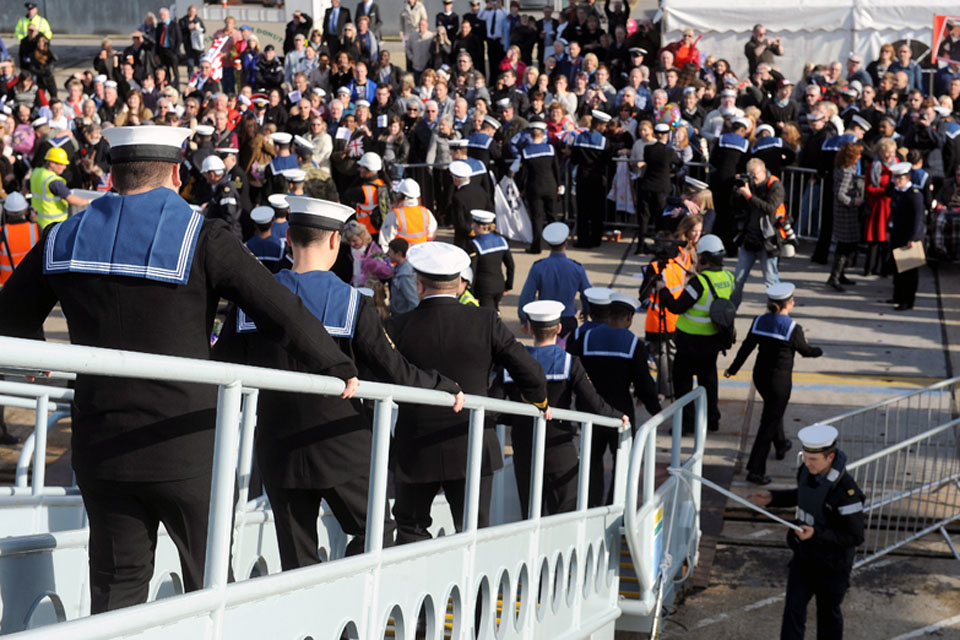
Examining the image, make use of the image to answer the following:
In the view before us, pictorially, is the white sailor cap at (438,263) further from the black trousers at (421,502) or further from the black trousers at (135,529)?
the black trousers at (135,529)

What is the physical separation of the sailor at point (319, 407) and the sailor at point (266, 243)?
6516 mm

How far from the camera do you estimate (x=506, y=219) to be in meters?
16.2

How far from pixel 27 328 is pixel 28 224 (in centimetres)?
863

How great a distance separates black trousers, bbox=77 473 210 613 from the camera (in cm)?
351

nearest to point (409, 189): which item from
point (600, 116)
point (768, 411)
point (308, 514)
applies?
point (768, 411)

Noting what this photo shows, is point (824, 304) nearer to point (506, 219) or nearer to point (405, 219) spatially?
point (506, 219)

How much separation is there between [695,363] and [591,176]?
246 inches

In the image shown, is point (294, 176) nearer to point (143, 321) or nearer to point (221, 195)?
point (221, 195)

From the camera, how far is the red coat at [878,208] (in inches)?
558

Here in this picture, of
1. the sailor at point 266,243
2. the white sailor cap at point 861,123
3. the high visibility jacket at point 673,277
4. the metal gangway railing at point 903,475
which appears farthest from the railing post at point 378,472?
the white sailor cap at point 861,123

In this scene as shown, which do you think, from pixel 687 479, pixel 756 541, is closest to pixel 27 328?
pixel 687 479

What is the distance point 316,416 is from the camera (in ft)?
15.0

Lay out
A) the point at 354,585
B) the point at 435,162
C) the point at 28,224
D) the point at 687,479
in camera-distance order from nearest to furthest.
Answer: the point at 354,585, the point at 687,479, the point at 28,224, the point at 435,162

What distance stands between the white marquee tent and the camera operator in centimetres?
A: 671
